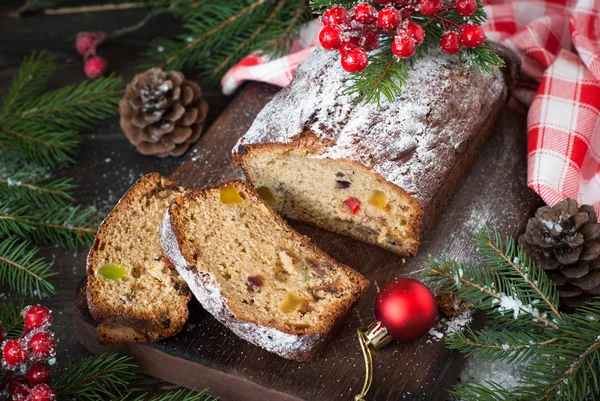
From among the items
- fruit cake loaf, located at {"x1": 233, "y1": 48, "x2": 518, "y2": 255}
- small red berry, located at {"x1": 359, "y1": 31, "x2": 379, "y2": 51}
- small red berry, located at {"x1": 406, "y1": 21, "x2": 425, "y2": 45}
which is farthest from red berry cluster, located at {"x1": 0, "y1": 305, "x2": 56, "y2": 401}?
small red berry, located at {"x1": 406, "y1": 21, "x2": 425, "y2": 45}

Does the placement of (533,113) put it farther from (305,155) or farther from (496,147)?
(305,155)

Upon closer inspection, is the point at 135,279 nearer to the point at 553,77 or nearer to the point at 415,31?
the point at 415,31

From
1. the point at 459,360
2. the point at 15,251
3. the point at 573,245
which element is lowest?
the point at 459,360

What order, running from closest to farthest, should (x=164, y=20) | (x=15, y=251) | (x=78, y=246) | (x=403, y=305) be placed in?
(x=403, y=305) < (x=15, y=251) < (x=78, y=246) < (x=164, y=20)

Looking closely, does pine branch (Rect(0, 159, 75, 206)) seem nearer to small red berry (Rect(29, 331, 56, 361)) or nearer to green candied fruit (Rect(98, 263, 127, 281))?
green candied fruit (Rect(98, 263, 127, 281))

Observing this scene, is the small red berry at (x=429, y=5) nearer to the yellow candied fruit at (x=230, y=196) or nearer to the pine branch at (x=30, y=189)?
the yellow candied fruit at (x=230, y=196)

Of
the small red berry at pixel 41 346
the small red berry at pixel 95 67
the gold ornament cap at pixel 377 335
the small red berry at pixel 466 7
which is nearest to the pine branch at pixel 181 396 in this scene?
the small red berry at pixel 41 346

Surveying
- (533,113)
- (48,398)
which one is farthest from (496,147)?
(48,398)

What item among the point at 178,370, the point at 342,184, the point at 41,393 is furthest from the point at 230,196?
the point at 41,393
